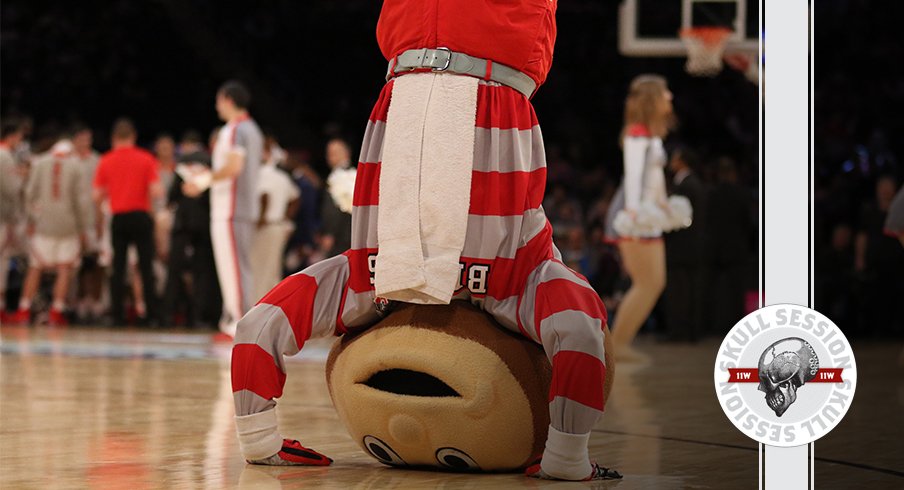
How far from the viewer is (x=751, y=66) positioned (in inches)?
338

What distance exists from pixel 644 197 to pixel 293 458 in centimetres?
438

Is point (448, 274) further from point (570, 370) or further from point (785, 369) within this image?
point (785, 369)

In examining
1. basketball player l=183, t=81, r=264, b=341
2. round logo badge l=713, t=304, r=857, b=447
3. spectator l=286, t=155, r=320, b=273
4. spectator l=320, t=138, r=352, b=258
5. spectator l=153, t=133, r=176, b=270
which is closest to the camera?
round logo badge l=713, t=304, r=857, b=447

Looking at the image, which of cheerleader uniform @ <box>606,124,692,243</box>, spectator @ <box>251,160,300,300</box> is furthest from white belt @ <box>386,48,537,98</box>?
spectator @ <box>251,160,300,300</box>

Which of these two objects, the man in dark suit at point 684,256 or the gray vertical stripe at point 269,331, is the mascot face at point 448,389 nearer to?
the gray vertical stripe at point 269,331

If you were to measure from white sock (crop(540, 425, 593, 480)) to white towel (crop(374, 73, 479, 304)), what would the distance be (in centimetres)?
40

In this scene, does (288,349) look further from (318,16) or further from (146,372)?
(318,16)

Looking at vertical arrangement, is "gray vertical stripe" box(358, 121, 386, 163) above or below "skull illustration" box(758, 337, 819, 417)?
above

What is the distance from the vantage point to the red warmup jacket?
296 centimetres

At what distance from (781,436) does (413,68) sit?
1269 mm

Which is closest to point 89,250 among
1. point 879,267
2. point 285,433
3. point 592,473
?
point 879,267

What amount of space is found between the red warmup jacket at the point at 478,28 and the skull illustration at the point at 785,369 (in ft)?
3.61

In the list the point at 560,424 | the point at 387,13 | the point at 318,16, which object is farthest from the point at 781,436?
the point at 318,16

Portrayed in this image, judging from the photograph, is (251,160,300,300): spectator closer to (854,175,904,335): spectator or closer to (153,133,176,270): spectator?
(153,133,176,270): spectator
